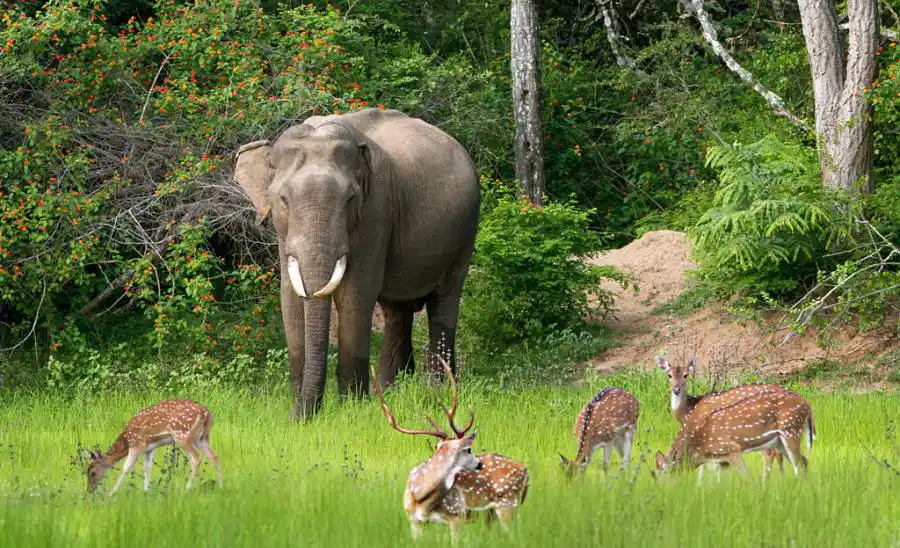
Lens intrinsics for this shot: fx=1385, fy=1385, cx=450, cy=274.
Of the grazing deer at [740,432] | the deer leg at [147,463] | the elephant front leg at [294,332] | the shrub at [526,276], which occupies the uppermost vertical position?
the grazing deer at [740,432]

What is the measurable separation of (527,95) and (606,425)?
14.6 metres

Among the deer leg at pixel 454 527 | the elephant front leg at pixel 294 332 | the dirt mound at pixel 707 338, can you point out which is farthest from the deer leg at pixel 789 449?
the dirt mound at pixel 707 338

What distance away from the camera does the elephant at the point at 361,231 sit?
38.2ft

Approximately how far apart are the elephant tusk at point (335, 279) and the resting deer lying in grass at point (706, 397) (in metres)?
Answer: 3.57

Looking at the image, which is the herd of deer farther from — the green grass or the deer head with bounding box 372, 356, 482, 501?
the green grass

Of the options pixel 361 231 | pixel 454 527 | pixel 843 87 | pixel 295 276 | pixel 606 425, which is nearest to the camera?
pixel 454 527

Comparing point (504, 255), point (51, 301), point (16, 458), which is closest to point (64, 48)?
point (51, 301)

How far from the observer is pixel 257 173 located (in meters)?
12.6

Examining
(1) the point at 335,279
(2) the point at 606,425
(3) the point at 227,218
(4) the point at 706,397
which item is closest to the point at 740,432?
(2) the point at 606,425

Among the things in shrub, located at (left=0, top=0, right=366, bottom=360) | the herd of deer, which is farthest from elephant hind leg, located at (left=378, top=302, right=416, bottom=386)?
the herd of deer

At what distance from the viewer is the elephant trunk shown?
11656 mm

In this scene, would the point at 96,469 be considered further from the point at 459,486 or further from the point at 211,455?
the point at 459,486

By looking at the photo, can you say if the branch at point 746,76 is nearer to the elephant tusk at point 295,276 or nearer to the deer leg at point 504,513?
the elephant tusk at point 295,276

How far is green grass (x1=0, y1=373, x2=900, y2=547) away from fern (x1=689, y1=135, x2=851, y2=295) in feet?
13.7
